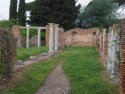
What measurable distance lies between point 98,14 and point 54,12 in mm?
9435

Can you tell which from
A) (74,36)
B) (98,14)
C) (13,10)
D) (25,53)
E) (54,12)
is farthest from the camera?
(98,14)

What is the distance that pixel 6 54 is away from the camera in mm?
14117

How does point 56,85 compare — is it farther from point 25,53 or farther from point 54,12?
point 54,12

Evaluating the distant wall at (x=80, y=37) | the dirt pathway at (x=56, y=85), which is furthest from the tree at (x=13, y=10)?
the dirt pathway at (x=56, y=85)

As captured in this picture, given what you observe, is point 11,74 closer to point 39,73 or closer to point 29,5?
point 39,73

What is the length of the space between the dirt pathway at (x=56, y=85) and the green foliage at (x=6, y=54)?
1.32 meters

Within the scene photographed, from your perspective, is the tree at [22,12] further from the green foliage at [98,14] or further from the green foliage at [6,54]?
the green foliage at [6,54]

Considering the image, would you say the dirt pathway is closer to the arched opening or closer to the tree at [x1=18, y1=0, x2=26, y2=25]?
the arched opening

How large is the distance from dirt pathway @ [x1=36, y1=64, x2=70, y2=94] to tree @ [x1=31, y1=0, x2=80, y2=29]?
4200 centimetres

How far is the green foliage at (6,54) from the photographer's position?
44.7ft

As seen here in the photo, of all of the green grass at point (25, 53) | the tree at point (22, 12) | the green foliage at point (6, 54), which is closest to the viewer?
the green foliage at point (6, 54)

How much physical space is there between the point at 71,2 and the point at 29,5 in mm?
8261

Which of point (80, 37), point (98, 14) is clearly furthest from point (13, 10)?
point (98, 14)

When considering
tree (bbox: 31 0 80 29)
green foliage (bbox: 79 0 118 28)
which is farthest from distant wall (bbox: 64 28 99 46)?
green foliage (bbox: 79 0 118 28)
